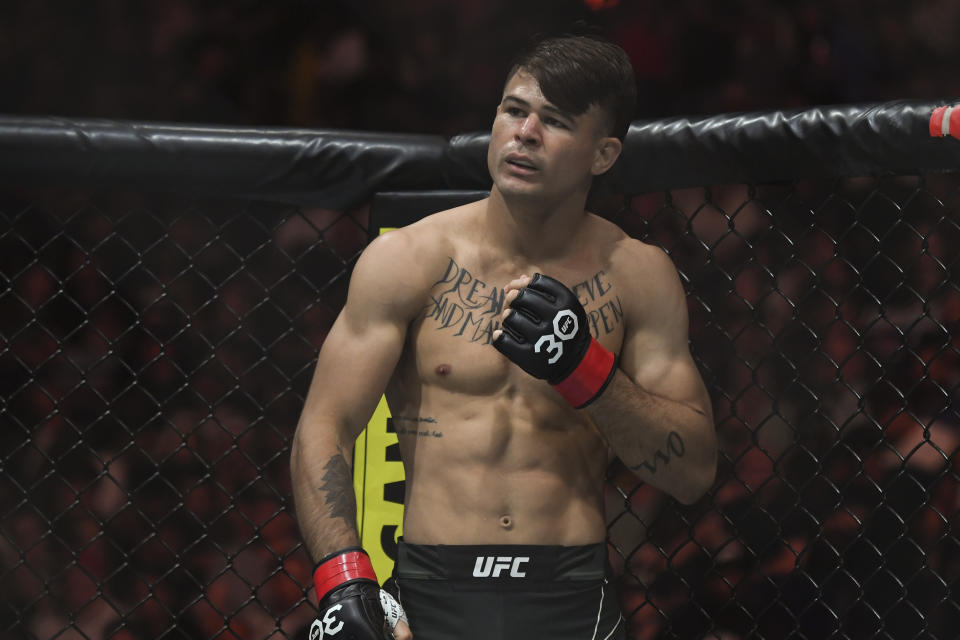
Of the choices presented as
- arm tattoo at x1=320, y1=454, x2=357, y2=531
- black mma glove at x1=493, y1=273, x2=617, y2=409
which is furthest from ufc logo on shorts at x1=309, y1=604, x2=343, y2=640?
black mma glove at x1=493, y1=273, x2=617, y2=409

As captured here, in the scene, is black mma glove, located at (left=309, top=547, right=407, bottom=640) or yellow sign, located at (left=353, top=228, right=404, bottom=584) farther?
yellow sign, located at (left=353, top=228, right=404, bottom=584)

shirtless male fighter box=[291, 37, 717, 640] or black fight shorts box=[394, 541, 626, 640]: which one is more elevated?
shirtless male fighter box=[291, 37, 717, 640]

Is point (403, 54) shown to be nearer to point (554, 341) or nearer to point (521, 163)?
point (521, 163)

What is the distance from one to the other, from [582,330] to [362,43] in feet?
7.68

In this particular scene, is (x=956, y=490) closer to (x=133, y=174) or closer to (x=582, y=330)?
(x=582, y=330)

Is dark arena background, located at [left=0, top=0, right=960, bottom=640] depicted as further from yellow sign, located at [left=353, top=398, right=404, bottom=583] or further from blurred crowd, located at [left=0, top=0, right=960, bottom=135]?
yellow sign, located at [left=353, top=398, right=404, bottom=583]

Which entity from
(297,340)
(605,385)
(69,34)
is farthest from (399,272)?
(69,34)

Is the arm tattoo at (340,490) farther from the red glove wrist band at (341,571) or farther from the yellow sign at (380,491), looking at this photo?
the yellow sign at (380,491)

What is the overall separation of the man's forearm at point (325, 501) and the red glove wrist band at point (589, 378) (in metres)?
0.29

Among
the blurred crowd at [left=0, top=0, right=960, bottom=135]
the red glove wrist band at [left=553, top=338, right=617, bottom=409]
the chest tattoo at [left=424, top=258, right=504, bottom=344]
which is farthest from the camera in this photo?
the blurred crowd at [left=0, top=0, right=960, bottom=135]

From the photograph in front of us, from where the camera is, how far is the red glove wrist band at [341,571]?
1.17 metres

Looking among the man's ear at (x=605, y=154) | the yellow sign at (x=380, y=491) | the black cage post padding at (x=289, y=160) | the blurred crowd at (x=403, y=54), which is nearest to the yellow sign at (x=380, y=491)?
the yellow sign at (x=380, y=491)

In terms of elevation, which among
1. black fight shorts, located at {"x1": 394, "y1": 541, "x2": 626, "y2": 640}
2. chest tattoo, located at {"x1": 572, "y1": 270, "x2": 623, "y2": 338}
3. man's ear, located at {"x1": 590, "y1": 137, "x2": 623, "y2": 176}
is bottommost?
black fight shorts, located at {"x1": 394, "y1": 541, "x2": 626, "y2": 640}

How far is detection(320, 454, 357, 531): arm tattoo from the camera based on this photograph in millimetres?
1242
